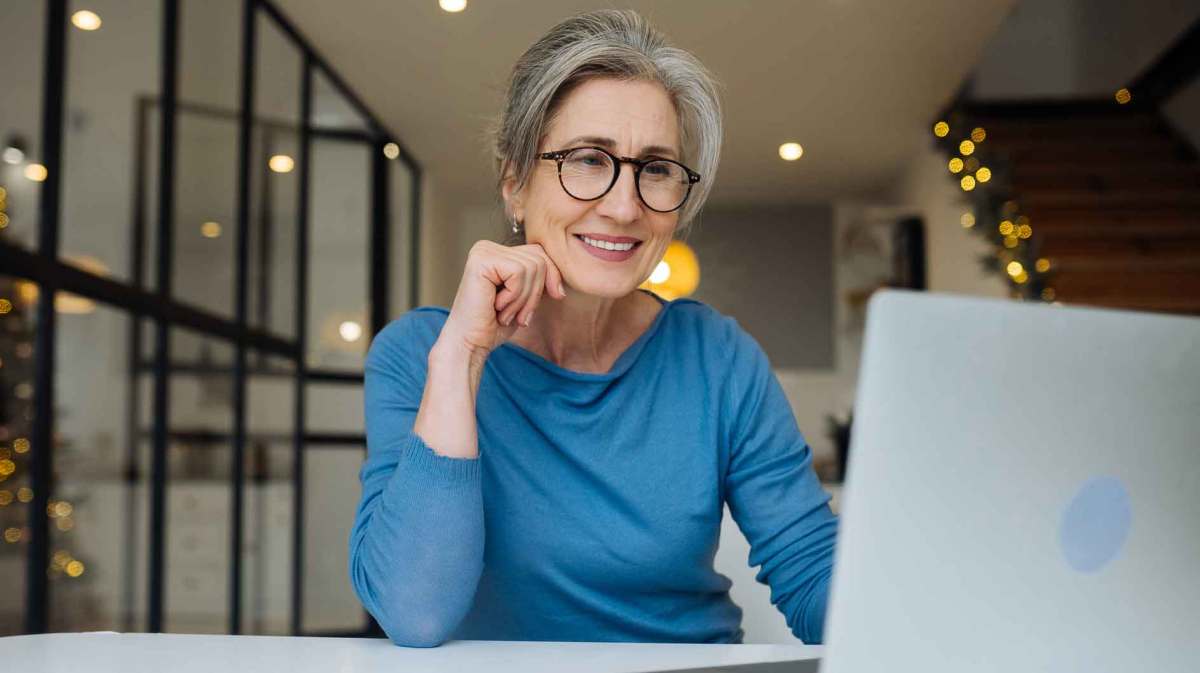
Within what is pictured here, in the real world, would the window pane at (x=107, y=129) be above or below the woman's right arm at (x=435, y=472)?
above

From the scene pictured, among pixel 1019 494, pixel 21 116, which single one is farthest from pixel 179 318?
pixel 1019 494

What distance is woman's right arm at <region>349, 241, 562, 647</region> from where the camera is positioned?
3.27 feet

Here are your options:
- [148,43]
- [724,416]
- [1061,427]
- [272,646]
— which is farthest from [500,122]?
[148,43]

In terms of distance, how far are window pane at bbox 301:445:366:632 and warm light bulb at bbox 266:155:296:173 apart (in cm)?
129

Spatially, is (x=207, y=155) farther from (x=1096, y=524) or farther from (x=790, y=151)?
(x=1096, y=524)

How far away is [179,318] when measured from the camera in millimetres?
3662

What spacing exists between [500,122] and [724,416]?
1.50ft

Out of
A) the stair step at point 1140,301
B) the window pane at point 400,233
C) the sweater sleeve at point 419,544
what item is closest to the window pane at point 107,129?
the sweater sleeve at point 419,544

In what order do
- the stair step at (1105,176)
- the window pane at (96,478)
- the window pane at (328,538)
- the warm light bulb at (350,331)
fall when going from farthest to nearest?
the warm light bulb at (350,331)
the stair step at (1105,176)
the window pane at (328,538)
the window pane at (96,478)

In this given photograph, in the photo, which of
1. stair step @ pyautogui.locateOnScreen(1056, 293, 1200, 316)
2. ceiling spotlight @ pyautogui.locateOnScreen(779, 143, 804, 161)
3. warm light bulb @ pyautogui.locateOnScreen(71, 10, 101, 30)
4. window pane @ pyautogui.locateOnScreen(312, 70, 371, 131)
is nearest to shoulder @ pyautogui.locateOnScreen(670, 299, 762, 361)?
warm light bulb @ pyautogui.locateOnScreen(71, 10, 101, 30)

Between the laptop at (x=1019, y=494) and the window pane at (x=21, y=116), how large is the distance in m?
2.48

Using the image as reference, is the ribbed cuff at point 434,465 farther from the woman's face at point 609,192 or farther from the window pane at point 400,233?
the window pane at point 400,233

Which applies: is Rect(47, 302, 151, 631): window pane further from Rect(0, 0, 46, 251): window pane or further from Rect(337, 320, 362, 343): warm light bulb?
Rect(337, 320, 362, 343): warm light bulb

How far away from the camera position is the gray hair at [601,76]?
1317 mm
